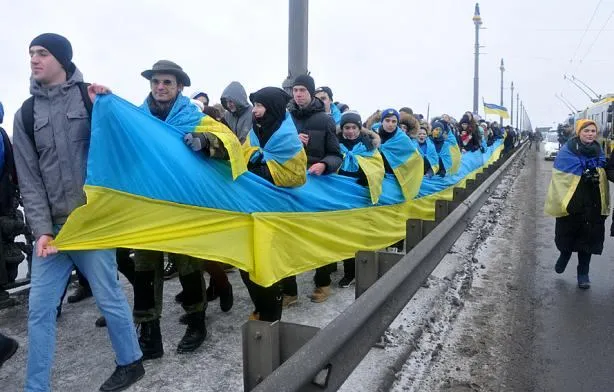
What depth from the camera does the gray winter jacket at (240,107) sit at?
5199mm

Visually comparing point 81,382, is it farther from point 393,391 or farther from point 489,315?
point 489,315

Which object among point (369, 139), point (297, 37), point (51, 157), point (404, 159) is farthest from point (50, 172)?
point (404, 159)

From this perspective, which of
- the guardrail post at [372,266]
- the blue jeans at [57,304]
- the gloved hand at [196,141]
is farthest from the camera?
the guardrail post at [372,266]

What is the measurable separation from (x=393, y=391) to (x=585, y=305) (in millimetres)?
2931

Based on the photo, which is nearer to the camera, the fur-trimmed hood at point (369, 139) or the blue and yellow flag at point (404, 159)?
the fur-trimmed hood at point (369, 139)

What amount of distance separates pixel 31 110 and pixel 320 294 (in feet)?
9.53

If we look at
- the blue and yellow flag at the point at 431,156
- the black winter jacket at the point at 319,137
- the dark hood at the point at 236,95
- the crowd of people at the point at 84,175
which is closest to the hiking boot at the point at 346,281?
the crowd of people at the point at 84,175

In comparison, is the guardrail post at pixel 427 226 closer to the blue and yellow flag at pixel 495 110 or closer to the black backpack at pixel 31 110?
the black backpack at pixel 31 110

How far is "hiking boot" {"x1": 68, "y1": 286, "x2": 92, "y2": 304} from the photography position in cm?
489

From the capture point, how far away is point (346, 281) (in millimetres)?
5539

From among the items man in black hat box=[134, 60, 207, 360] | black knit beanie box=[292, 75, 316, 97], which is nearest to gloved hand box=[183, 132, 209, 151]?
man in black hat box=[134, 60, 207, 360]

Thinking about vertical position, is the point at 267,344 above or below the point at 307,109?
below

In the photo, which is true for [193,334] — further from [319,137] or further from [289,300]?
[319,137]

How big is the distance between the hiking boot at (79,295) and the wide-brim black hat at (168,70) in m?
2.23
